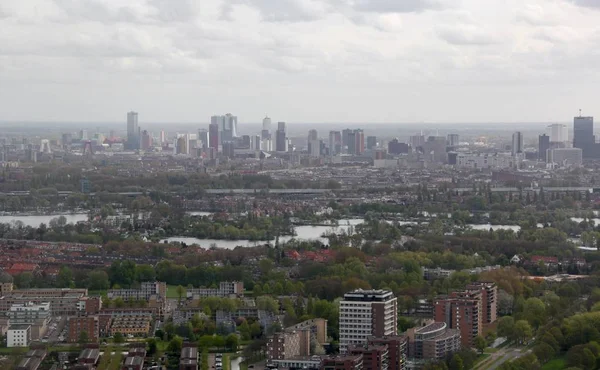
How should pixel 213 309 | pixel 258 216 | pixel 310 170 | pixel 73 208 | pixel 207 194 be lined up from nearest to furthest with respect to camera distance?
pixel 213 309 < pixel 258 216 < pixel 73 208 < pixel 207 194 < pixel 310 170

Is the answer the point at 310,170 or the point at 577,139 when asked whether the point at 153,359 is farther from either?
the point at 577,139

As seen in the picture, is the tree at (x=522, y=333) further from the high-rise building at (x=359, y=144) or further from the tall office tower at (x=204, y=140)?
the tall office tower at (x=204, y=140)

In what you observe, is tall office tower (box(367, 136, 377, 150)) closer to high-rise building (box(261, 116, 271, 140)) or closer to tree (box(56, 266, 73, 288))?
high-rise building (box(261, 116, 271, 140))

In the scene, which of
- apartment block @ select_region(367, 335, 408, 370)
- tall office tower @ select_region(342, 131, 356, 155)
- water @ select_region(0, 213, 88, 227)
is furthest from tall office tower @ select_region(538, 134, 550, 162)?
apartment block @ select_region(367, 335, 408, 370)

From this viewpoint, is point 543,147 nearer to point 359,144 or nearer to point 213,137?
point 359,144

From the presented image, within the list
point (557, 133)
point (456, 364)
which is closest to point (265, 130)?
point (557, 133)

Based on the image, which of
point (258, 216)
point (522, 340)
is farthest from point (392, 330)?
point (258, 216)

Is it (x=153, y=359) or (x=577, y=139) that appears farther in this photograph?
(x=577, y=139)

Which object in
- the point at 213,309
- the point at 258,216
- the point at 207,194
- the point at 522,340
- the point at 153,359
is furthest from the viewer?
the point at 207,194
